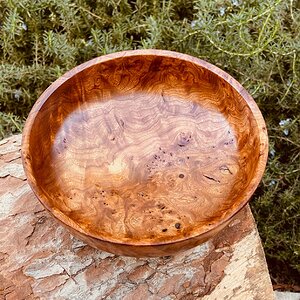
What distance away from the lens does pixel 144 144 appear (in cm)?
131

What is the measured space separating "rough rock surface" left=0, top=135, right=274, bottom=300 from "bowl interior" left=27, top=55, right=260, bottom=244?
105 mm

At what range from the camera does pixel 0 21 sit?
1909 mm

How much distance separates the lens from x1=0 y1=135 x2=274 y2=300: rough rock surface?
1.18 meters

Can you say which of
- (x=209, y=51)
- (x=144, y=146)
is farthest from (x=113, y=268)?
(x=209, y=51)

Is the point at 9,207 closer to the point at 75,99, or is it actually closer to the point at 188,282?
the point at 75,99

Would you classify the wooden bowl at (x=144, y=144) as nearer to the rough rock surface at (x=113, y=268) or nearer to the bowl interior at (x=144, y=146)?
the bowl interior at (x=144, y=146)

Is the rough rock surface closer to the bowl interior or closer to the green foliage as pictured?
the bowl interior

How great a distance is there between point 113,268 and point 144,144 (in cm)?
30

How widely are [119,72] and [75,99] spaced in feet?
0.41

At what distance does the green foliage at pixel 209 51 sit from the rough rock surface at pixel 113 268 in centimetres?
43

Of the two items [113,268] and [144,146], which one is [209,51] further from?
[113,268]

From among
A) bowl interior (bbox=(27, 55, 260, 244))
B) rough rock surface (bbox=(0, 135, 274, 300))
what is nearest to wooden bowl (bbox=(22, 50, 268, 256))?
bowl interior (bbox=(27, 55, 260, 244))

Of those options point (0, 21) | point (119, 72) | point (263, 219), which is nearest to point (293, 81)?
point (263, 219)

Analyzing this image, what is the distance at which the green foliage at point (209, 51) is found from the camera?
168 centimetres
